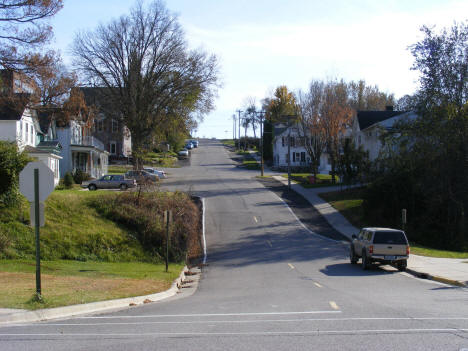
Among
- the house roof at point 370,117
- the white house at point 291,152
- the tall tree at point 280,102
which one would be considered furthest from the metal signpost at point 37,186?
the tall tree at point 280,102

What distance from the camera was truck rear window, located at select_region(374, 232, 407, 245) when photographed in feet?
73.3

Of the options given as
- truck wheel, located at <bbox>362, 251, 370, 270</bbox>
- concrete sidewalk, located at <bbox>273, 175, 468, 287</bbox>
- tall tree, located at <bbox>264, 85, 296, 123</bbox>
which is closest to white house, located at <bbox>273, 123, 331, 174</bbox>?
tall tree, located at <bbox>264, 85, 296, 123</bbox>

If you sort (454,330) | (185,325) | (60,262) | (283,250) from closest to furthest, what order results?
(454,330) < (185,325) < (60,262) < (283,250)

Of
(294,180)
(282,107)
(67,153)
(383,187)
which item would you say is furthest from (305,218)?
(282,107)

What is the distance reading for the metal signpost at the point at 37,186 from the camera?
11.8 metres

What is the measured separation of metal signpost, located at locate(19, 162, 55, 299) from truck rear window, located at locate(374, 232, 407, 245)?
14929 millimetres

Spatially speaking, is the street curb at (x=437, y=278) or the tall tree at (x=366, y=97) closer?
the street curb at (x=437, y=278)

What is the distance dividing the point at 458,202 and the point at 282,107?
243ft

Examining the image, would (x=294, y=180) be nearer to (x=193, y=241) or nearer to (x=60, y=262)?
(x=193, y=241)

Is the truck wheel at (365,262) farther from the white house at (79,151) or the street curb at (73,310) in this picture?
the white house at (79,151)

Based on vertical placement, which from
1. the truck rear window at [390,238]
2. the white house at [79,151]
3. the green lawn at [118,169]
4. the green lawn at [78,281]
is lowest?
the green lawn at [78,281]

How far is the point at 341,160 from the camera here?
2048 inches

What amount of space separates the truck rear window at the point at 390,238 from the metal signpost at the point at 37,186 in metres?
14.9

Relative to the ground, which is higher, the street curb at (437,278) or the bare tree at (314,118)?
the bare tree at (314,118)
